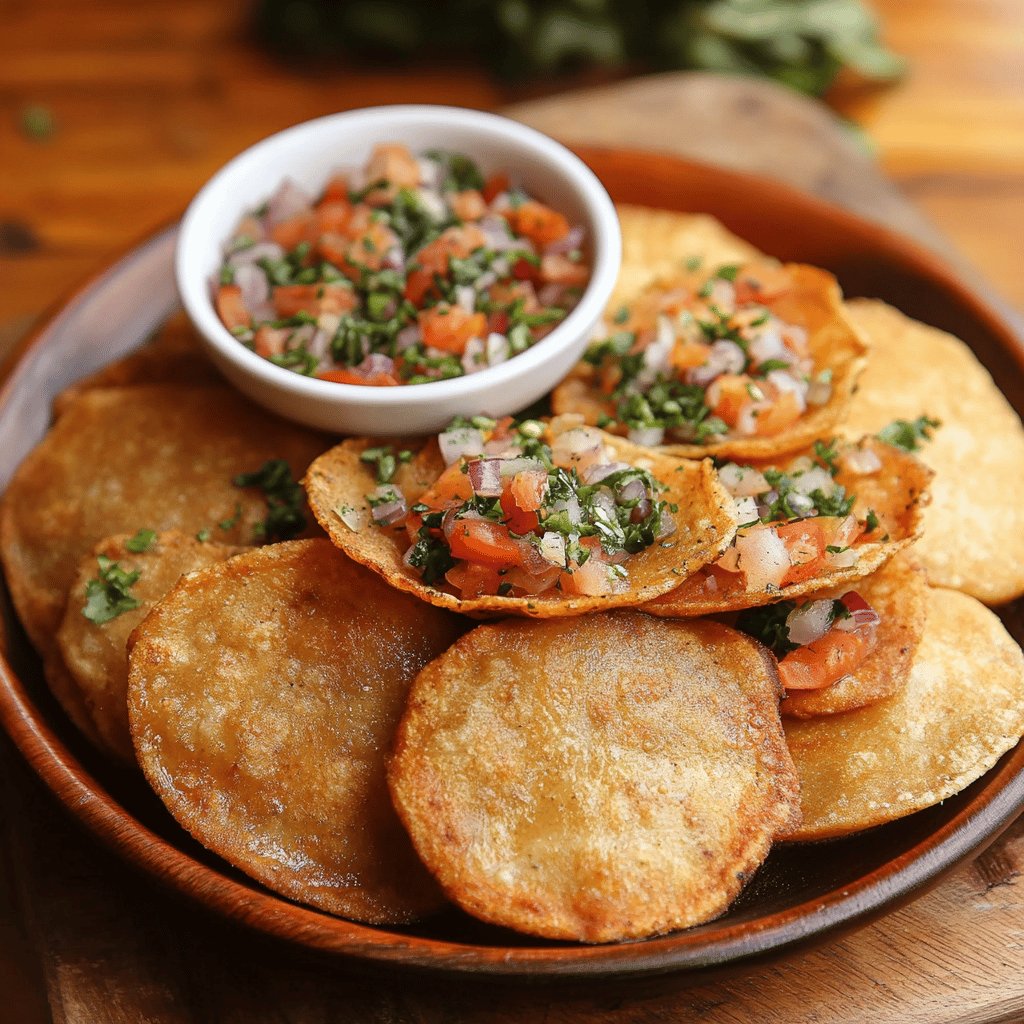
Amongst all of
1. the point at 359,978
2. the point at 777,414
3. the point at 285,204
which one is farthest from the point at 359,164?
the point at 359,978

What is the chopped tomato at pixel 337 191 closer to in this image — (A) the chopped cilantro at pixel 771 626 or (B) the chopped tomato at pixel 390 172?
(B) the chopped tomato at pixel 390 172

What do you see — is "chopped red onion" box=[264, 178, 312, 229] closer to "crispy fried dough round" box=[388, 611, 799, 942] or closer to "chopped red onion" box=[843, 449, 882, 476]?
"crispy fried dough round" box=[388, 611, 799, 942]

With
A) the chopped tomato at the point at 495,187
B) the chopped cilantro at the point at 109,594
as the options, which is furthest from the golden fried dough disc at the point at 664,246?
the chopped cilantro at the point at 109,594

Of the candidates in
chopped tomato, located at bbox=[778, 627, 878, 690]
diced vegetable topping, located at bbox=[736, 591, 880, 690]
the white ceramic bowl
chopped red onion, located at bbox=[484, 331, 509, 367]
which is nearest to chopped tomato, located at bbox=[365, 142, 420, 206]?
the white ceramic bowl

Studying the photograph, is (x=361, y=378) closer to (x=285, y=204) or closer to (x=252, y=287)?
(x=252, y=287)

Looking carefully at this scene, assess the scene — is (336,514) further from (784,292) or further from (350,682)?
(784,292)
